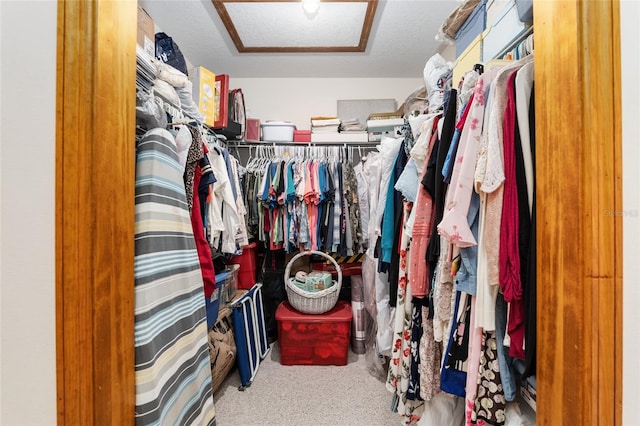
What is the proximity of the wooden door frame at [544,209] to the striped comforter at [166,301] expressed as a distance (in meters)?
0.08

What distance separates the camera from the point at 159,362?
2.58 feet

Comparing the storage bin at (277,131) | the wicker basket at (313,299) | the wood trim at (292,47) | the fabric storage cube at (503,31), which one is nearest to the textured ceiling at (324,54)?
the wood trim at (292,47)

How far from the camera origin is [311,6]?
5.55 feet

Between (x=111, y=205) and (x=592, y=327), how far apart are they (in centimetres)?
104

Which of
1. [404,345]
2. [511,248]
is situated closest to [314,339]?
[404,345]

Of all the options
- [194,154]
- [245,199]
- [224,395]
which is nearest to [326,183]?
[245,199]

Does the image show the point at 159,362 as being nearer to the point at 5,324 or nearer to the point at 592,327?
the point at 5,324

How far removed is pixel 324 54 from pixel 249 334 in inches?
91.8

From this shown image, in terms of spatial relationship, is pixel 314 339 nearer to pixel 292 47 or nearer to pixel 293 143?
pixel 293 143

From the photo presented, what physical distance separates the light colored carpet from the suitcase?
0.08 m

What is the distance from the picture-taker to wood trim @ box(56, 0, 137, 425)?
564mm

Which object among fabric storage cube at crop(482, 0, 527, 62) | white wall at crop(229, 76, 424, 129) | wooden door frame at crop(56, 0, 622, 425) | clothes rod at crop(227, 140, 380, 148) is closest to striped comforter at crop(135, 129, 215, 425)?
wooden door frame at crop(56, 0, 622, 425)
